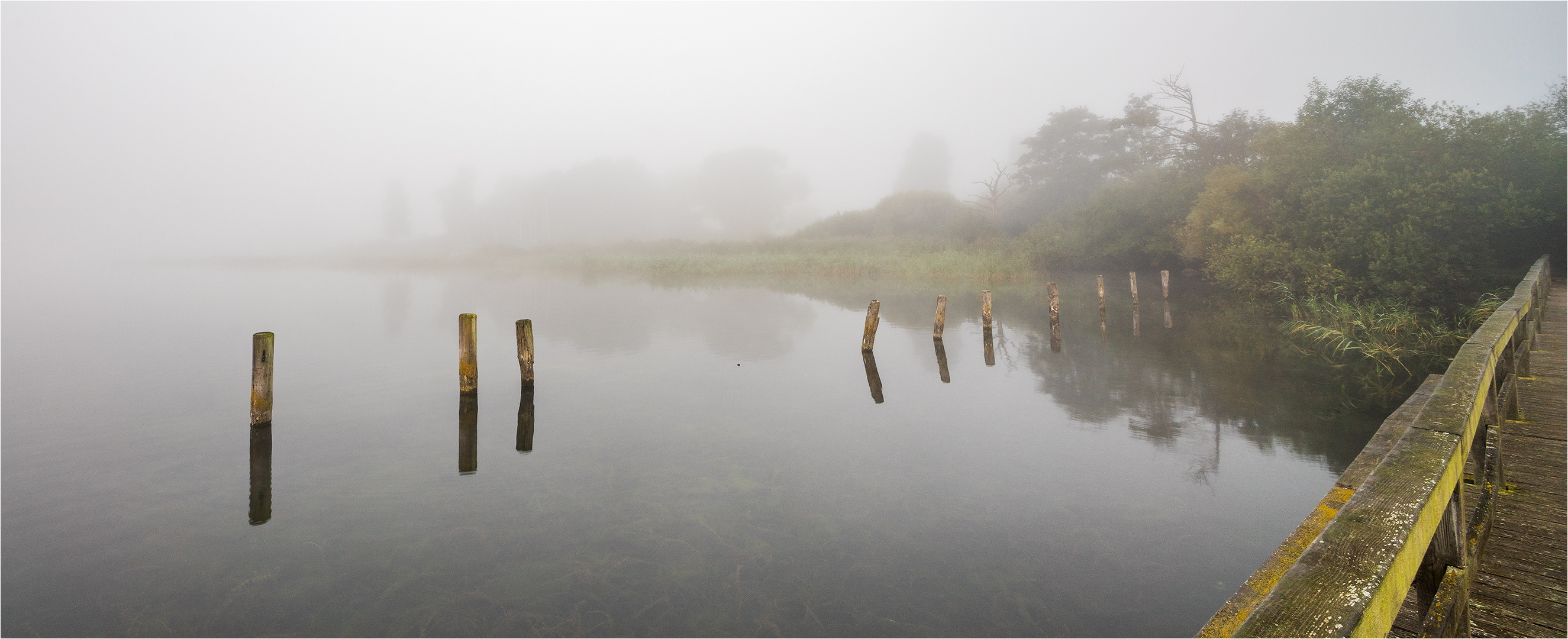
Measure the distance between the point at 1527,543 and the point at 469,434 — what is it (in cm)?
1061

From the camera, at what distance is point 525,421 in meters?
10.6

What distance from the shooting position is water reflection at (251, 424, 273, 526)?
713 centimetres

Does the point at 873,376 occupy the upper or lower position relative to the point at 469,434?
upper

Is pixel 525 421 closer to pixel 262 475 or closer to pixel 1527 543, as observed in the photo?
pixel 262 475

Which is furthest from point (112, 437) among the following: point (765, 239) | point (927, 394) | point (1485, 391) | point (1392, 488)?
point (765, 239)

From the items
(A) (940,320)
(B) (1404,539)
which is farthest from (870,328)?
(B) (1404,539)

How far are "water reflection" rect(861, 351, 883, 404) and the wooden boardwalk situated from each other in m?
7.83

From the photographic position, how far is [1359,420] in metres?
10.2

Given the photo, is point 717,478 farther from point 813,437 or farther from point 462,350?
point 462,350

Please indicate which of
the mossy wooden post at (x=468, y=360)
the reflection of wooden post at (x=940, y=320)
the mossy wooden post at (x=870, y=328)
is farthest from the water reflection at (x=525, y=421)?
the reflection of wooden post at (x=940, y=320)

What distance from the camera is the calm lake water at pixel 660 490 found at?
5.30 metres

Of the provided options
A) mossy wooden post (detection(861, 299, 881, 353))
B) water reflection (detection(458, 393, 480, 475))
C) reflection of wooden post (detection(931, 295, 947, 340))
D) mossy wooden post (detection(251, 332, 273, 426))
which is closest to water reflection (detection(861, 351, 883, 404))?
mossy wooden post (detection(861, 299, 881, 353))

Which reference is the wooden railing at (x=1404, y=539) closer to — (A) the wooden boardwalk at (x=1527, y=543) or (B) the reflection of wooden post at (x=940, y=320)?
(A) the wooden boardwalk at (x=1527, y=543)

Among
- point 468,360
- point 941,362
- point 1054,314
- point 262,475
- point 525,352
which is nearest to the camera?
point 262,475
